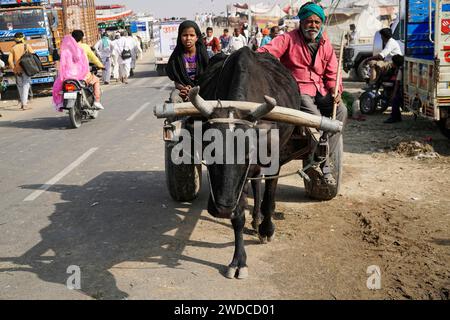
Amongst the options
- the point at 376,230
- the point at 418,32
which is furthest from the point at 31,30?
the point at 376,230

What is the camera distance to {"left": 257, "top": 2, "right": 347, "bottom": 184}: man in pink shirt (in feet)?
18.5

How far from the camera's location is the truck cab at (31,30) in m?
18.8

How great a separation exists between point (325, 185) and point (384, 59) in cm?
771

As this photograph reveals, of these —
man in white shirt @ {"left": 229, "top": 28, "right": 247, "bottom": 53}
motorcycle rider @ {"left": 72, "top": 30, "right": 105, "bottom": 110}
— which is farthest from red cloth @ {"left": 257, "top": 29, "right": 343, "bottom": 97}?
man in white shirt @ {"left": 229, "top": 28, "right": 247, "bottom": 53}

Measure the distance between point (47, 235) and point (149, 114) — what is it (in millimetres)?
8234

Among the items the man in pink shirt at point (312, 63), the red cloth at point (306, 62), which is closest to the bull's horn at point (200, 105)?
the man in pink shirt at point (312, 63)

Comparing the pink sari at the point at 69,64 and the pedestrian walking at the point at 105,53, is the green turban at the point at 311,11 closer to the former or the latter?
the pink sari at the point at 69,64

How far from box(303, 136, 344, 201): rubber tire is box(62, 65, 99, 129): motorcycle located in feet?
23.1

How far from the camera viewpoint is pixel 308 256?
16.0 feet

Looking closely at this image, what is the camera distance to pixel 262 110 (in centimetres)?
382

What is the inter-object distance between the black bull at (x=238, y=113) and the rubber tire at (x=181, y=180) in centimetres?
112

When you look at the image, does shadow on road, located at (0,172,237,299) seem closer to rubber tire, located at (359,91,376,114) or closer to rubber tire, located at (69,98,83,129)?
rubber tire, located at (69,98,83,129)

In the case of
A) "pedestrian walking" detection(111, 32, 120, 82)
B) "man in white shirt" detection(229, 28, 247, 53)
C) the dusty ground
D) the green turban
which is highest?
the green turban

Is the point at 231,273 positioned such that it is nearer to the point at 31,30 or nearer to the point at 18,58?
the point at 18,58
